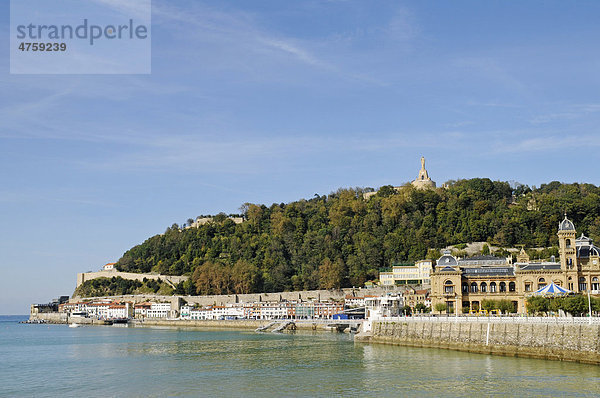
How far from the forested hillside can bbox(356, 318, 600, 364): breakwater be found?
50.3m

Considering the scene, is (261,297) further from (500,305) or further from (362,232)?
(500,305)

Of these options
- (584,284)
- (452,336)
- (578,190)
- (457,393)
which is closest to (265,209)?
(578,190)

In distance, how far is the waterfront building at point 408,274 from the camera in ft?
310

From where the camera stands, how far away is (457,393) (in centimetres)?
2872

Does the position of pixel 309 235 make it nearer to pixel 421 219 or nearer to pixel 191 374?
pixel 421 219

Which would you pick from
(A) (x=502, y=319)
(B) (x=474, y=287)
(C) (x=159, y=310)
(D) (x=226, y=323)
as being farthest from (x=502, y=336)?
(C) (x=159, y=310)

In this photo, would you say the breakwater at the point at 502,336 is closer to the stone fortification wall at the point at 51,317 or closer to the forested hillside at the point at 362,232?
the forested hillside at the point at 362,232

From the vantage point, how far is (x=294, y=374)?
3581 cm

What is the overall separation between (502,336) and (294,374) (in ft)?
45.1

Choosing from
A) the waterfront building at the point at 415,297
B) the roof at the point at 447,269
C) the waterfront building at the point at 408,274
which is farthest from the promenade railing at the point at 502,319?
the waterfront building at the point at 408,274

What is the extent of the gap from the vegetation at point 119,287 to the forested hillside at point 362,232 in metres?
4.34

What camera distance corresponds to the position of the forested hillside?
9850cm

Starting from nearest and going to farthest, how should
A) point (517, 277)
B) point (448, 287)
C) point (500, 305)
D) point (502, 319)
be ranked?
point (502, 319) → point (500, 305) → point (517, 277) → point (448, 287)

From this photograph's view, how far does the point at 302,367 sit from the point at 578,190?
84.3 metres
